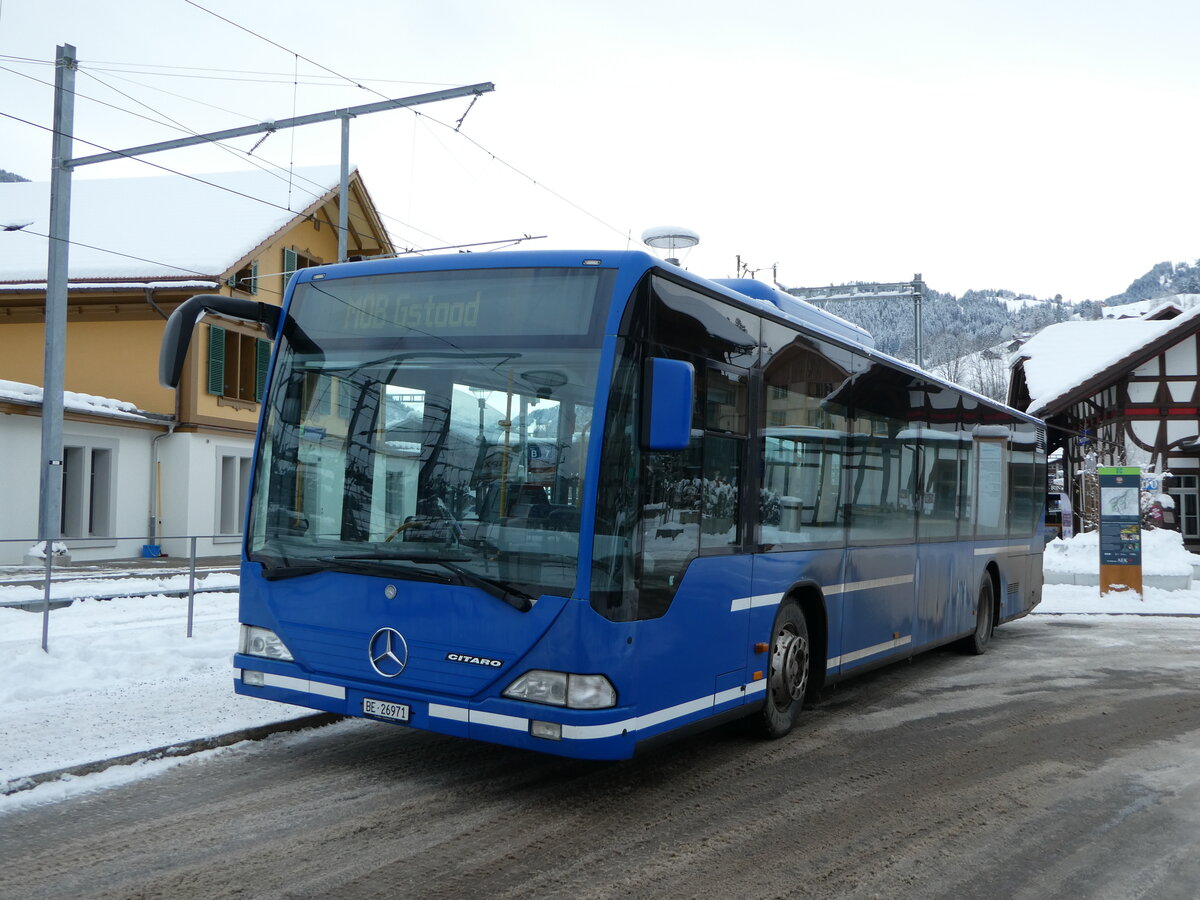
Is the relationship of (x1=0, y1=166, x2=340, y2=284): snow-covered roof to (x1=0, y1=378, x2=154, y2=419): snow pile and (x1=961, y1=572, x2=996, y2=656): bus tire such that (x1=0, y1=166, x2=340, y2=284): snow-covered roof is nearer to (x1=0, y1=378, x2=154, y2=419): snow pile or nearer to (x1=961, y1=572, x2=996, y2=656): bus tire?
(x1=0, y1=378, x2=154, y2=419): snow pile

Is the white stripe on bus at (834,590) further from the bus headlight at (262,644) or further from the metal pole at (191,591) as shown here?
the metal pole at (191,591)

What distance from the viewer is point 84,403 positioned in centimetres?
2258

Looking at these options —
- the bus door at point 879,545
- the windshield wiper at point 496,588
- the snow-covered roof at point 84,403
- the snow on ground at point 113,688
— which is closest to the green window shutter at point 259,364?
the snow-covered roof at point 84,403

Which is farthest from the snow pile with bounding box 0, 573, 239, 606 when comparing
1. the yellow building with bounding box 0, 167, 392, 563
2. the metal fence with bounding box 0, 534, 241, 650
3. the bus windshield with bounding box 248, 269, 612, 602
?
the yellow building with bounding box 0, 167, 392, 563

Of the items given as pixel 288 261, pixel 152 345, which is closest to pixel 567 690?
pixel 152 345

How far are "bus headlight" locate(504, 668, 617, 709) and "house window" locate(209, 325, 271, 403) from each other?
22123 mm

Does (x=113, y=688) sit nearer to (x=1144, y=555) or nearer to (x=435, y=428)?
(x=435, y=428)

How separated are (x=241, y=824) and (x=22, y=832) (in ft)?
3.15

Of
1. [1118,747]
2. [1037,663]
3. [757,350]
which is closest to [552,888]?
[757,350]

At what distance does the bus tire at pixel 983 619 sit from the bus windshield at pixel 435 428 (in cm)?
796

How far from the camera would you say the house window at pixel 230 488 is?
26266 millimetres

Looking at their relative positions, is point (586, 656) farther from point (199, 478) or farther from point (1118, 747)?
point (199, 478)

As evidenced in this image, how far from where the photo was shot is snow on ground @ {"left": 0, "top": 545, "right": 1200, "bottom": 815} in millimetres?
6281

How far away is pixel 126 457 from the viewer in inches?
949
